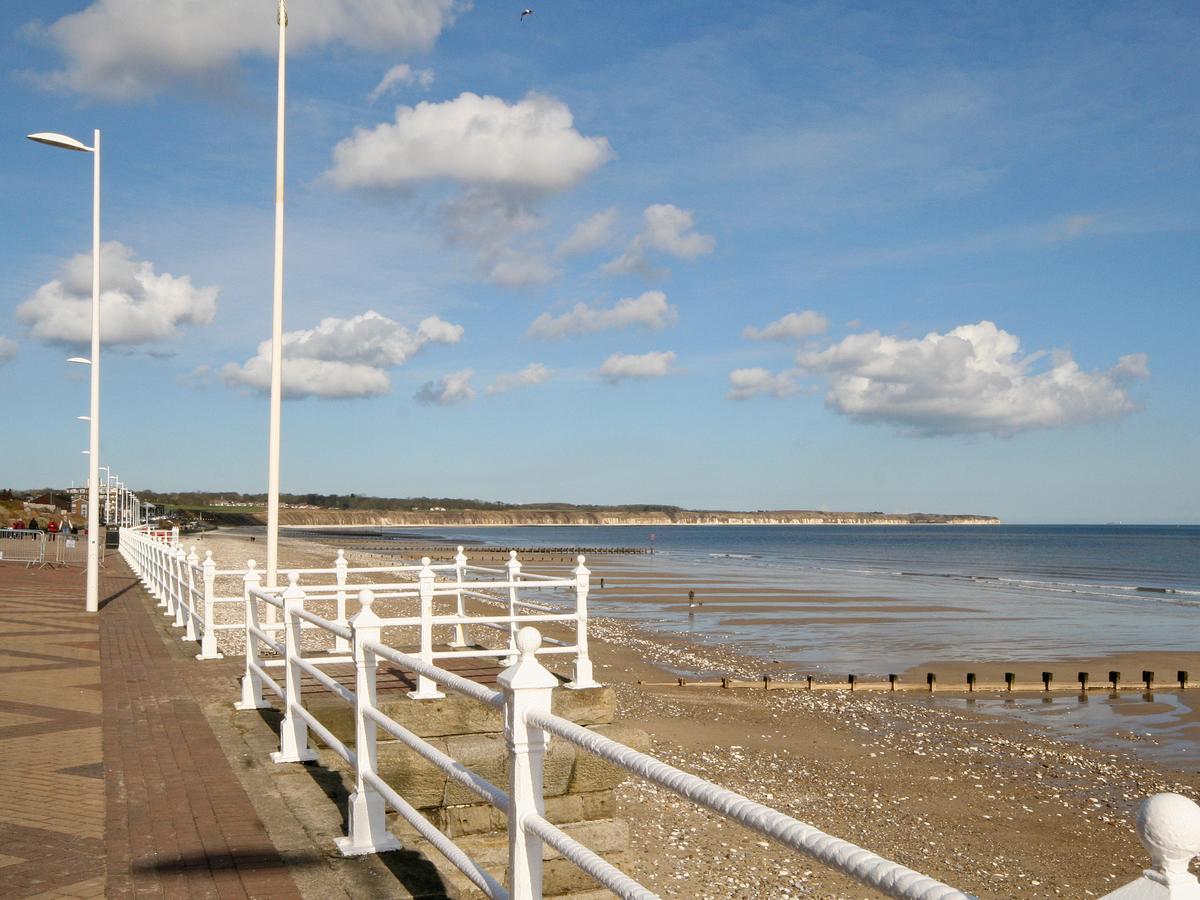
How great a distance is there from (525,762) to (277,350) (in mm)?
12212

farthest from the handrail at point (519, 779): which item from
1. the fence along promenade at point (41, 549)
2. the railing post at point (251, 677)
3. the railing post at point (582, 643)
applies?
the fence along promenade at point (41, 549)

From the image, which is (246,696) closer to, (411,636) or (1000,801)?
(1000,801)

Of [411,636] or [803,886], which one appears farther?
[411,636]

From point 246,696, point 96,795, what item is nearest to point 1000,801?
point 246,696

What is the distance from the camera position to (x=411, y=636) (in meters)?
22.2

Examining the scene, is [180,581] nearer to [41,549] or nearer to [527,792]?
[527,792]

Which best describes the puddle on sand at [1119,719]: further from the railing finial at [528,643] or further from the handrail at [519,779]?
the railing finial at [528,643]

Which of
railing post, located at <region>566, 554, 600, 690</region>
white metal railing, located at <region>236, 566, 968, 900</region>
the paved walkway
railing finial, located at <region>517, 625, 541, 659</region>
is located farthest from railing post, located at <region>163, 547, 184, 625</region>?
railing finial, located at <region>517, 625, 541, 659</region>

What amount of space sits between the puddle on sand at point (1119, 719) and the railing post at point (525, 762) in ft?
44.0

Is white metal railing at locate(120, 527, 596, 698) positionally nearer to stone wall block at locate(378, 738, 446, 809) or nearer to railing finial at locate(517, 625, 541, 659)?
stone wall block at locate(378, 738, 446, 809)

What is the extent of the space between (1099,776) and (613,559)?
66628 mm

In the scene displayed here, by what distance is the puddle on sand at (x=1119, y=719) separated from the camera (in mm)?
15133

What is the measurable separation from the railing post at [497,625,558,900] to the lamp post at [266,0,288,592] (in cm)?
1091

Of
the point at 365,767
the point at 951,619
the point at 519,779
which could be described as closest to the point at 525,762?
the point at 519,779
